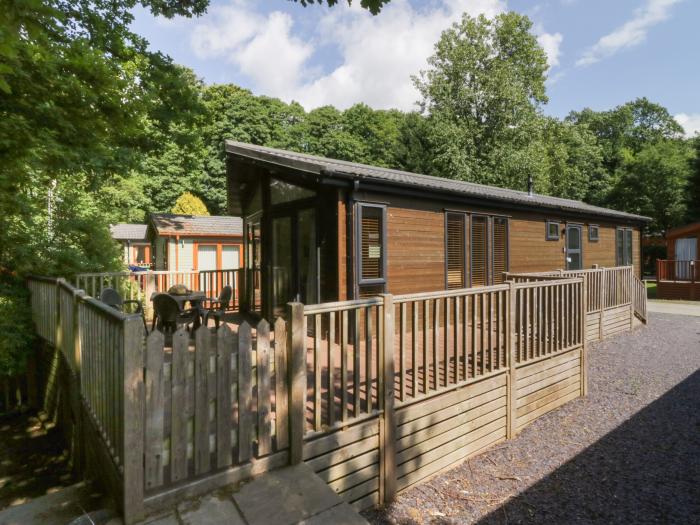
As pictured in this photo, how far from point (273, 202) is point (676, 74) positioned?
14.6 metres

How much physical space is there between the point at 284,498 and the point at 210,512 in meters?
0.43

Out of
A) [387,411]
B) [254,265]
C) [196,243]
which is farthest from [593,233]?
[196,243]

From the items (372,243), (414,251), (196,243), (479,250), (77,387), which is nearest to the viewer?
(77,387)

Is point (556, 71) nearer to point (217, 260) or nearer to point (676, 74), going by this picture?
point (676, 74)

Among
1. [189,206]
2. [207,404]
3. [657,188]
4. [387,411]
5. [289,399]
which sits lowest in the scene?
[387,411]

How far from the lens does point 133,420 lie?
2.19 m

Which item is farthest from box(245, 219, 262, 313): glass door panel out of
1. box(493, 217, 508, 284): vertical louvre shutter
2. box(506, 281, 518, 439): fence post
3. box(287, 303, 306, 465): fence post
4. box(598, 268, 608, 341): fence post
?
box(598, 268, 608, 341): fence post

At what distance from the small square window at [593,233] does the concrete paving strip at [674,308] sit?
128 inches

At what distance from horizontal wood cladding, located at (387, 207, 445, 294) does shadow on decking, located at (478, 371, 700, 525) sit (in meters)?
3.65

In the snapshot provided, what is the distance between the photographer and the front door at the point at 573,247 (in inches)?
450

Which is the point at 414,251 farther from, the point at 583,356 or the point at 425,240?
the point at 583,356

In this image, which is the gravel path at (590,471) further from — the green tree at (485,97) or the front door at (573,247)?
the green tree at (485,97)

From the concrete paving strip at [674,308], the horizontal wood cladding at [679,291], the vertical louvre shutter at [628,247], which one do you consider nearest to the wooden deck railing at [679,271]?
the horizontal wood cladding at [679,291]

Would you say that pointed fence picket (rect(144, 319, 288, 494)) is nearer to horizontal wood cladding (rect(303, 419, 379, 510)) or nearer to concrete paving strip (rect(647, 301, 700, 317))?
horizontal wood cladding (rect(303, 419, 379, 510))
